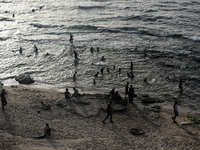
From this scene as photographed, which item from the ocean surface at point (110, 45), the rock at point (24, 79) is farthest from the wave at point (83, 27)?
the rock at point (24, 79)

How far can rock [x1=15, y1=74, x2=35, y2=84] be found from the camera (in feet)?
82.2

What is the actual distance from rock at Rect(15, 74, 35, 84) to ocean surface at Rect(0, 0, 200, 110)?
59cm

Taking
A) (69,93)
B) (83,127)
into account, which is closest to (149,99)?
(69,93)

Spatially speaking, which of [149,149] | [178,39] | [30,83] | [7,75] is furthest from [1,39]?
[149,149]

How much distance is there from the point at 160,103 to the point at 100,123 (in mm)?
6533

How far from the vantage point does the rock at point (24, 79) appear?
25041 millimetres

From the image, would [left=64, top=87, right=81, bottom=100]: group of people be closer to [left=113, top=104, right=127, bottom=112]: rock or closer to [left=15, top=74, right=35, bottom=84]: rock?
[left=113, top=104, right=127, bottom=112]: rock

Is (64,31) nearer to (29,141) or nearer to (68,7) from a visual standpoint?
(68,7)

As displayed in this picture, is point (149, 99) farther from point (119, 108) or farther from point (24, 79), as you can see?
point (24, 79)

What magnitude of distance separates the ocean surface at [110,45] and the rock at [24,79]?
59cm

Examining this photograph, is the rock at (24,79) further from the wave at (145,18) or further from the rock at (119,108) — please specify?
the wave at (145,18)

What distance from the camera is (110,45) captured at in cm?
3506

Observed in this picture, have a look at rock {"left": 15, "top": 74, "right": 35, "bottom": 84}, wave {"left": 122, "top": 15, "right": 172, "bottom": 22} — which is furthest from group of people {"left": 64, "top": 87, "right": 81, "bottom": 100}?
wave {"left": 122, "top": 15, "right": 172, "bottom": 22}

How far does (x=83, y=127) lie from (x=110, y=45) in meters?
20.5
